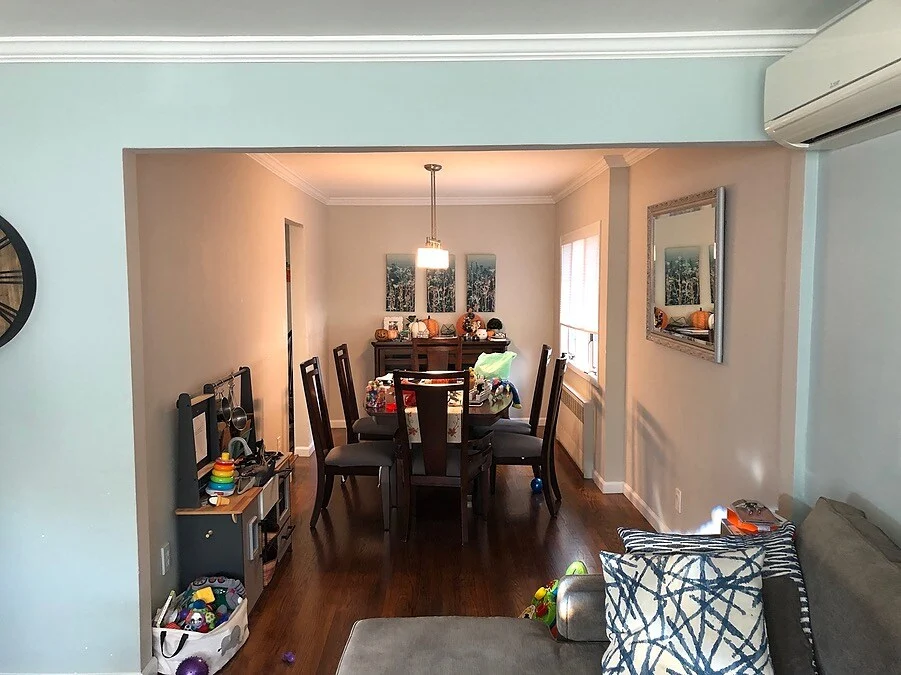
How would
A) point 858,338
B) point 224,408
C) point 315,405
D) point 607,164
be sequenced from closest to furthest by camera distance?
point 858,338
point 224,408
point 315,405
point 607,164

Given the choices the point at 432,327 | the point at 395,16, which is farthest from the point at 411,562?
the point at 432,327

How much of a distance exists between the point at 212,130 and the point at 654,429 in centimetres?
290

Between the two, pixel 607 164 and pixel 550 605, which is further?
pixel 607 164

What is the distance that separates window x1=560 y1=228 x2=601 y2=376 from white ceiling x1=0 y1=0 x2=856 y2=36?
274 cm

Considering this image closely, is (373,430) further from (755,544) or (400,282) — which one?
(755,544)

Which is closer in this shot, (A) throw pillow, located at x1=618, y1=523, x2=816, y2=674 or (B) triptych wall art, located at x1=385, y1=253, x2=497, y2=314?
(A) throw pillow, located at x1=618, y1=523, x2=816, y2=674

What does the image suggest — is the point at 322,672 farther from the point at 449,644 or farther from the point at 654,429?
the point at 654,429

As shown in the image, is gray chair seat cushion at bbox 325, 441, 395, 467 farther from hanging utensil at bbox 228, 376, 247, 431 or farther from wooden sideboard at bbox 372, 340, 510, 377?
wooden sideboard at bbox 372, 340, 510, 377

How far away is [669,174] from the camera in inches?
144

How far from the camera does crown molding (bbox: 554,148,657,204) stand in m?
4.06

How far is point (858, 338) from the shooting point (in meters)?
2.04

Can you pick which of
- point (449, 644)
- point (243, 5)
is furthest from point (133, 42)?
point (449, 644)

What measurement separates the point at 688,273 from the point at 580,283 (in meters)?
2.22

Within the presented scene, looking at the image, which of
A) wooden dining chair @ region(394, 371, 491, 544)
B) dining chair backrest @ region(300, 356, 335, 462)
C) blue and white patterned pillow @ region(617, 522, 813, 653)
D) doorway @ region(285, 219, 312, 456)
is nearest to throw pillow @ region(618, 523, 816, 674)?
blue and white patterned pillow @ region(617, 522, 813, 653)
